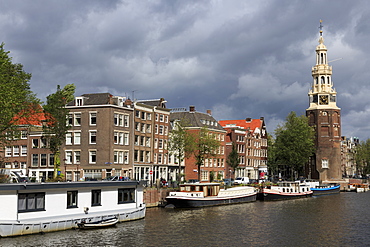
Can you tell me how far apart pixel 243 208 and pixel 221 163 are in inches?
1777

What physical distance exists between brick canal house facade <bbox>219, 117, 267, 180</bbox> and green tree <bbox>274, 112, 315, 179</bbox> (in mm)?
4381

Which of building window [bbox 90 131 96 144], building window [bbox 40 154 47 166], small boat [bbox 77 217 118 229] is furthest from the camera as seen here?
building window [bbox 40 154 47 166]

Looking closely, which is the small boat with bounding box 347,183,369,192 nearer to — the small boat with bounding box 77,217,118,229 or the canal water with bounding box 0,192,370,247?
the canal water with bounding box 0,192,370,247

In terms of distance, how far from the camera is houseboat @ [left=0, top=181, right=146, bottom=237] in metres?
39.2

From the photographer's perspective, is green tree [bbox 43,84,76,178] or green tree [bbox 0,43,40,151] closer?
green tree [bbox 0,43,40,151]

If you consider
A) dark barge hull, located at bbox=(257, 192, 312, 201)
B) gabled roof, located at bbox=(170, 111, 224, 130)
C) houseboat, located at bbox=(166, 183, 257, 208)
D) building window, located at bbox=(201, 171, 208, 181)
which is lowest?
dark barge hull, located at bbox=(257, 192, 312, 201)

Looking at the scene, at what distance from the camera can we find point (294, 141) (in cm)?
12631

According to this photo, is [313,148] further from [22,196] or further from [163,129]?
[22,196]

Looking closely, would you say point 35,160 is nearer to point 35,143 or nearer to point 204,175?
point 35,143

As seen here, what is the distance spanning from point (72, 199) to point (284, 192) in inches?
2067

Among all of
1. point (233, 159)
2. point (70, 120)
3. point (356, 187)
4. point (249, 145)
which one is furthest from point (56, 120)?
point (356, 187)

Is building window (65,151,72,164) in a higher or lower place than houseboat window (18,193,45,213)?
higher

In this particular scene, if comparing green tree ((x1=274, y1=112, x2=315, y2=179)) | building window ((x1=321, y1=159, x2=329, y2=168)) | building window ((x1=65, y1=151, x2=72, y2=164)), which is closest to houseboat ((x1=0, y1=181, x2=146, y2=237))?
building window ((x1=65, y1=151, x2=72, y2=164))

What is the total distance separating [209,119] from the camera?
366ft
